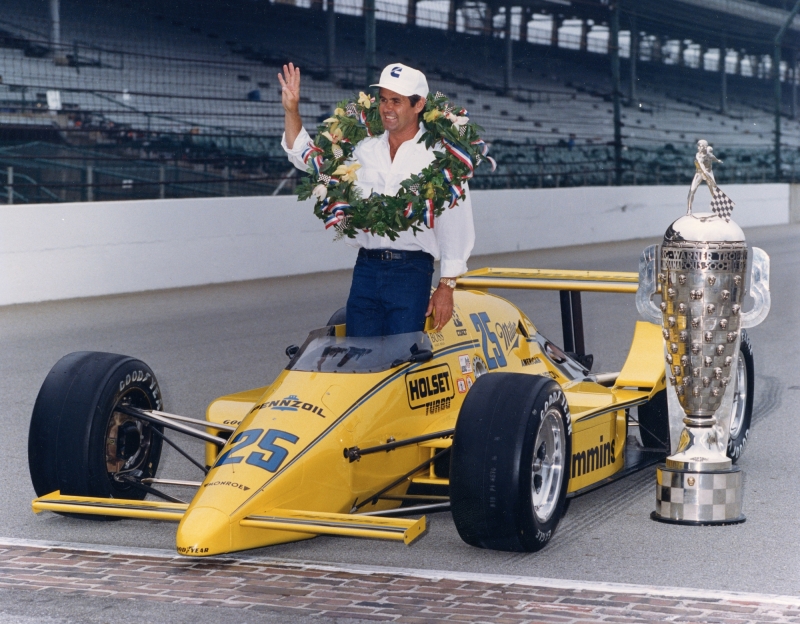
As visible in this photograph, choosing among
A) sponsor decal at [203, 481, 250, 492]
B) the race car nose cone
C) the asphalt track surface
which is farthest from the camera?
the asphalt track surface

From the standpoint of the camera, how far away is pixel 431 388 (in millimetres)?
5352

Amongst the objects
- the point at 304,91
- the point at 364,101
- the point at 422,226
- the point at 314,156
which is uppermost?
the point at 304,91

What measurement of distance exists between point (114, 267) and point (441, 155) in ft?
32.2

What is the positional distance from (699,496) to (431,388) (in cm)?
124

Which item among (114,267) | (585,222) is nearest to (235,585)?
(114,267)

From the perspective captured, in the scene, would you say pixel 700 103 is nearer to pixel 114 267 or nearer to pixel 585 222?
pixel 585 222

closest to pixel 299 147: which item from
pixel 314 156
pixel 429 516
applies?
pixel 314 156

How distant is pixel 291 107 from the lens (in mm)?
5664

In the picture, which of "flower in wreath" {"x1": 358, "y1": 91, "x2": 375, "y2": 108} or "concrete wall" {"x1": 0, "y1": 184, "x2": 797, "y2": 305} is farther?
"concrete wall" {"x1": 0, "y1": 184, "x2": 797, "y2": 305}

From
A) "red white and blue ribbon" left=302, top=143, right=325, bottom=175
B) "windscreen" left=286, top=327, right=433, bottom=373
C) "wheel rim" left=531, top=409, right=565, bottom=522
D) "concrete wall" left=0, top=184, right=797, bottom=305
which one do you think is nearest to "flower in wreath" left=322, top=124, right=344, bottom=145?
"red white and blue ribbon" left=302, top=143, right=325, bottom=175

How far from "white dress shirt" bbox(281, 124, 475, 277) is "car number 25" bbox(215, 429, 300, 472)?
4.06 feet

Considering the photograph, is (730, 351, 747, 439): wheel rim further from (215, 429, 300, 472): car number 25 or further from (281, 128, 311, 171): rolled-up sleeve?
(215, 429, 300, 472): car number 25

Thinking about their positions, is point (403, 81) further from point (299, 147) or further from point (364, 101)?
point (299, 147)

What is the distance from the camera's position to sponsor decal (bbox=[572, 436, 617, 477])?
17.5 ft
